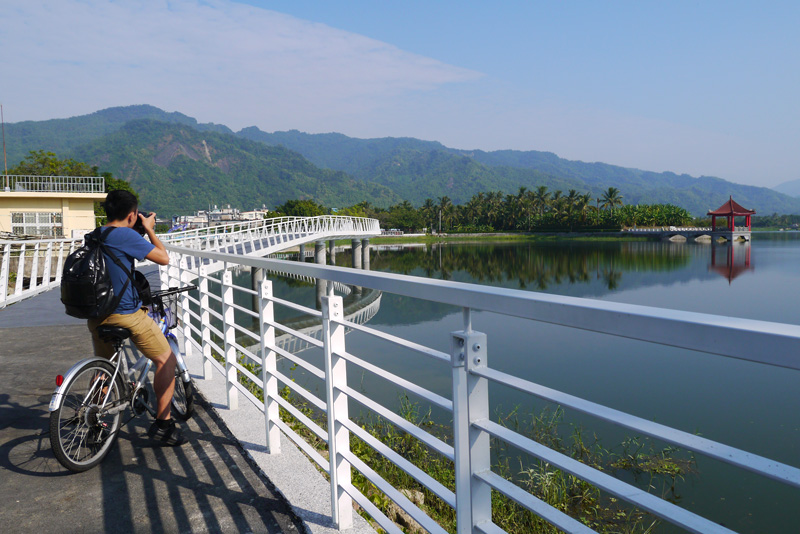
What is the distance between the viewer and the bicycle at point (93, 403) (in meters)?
2.98

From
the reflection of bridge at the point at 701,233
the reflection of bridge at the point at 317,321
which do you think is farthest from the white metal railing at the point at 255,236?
the reflection of bridge at the point at 701,233

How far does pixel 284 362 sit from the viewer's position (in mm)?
10414

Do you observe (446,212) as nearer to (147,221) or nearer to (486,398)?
(147,221)

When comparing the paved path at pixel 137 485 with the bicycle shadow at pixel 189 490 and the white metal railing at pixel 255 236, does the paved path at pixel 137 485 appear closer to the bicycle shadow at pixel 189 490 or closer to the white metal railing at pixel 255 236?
the bicycle shadow at pixel 189 490

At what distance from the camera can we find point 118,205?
3303mm

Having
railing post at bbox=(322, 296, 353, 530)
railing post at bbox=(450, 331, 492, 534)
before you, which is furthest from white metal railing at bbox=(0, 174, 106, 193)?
railing post at bbox=(450, 331, 492, 534)

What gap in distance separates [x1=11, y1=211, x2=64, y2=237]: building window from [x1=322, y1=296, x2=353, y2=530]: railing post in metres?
29.4

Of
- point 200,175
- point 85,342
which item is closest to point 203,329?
point 85,342

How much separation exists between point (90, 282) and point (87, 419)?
0.74m

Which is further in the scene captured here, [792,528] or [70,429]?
[792,528]

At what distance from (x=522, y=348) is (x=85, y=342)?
852 centimetres

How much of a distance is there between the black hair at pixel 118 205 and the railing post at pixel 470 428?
249 centimetres

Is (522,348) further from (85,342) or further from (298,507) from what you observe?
(298,507)

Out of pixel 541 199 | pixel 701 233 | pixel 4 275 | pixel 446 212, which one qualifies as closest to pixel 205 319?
pixel 4 275
